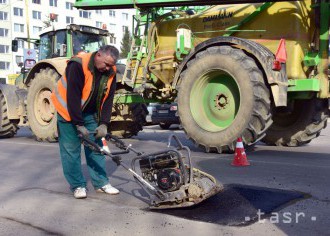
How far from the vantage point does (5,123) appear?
1166 cm

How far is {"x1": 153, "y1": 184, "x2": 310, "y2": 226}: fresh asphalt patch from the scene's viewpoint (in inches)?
164

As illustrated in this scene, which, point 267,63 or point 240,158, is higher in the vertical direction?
point 267,63

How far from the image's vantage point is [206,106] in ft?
27.0

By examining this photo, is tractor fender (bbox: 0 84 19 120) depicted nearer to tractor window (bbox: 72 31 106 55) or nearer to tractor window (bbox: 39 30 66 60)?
tractor window (bbox: 39 30 66 60)

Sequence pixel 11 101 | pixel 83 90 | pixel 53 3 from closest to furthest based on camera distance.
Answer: pixel 83 90 → pixel 11 101 → pixel 53 3


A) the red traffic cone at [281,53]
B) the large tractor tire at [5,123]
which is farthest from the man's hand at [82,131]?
the large tractor tire at [5,123]

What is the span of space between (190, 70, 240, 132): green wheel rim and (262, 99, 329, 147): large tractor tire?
115 cm

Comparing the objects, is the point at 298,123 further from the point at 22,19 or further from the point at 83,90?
the point at 22,19

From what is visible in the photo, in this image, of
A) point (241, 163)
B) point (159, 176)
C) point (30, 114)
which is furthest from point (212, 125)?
point (30, 114)

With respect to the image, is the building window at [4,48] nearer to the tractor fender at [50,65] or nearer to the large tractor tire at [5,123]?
the large tractor tire at [5,123]

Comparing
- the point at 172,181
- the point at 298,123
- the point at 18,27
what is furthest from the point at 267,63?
the point at 18,27

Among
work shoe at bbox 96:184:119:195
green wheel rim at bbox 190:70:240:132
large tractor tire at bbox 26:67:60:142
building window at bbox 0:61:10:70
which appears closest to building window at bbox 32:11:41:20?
building window at bbox 0:61:10:70

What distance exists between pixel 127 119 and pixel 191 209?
20.8ft

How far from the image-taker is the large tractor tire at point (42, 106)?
33.9 ft
